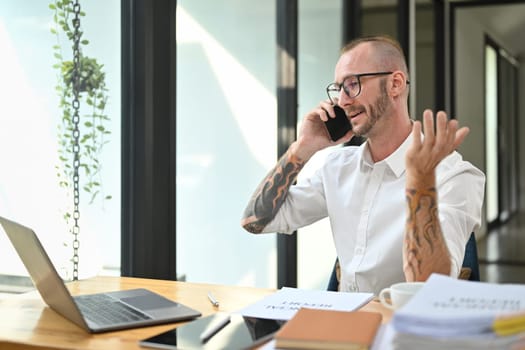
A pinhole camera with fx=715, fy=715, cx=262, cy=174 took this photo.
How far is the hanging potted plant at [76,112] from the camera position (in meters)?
2.10

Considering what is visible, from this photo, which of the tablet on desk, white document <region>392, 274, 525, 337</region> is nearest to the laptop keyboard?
the tablet on desk

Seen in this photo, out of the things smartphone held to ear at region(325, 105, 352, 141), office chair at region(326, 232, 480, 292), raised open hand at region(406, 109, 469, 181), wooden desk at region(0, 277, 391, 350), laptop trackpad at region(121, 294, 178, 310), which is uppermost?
smartphone held to ear at region(325, 105, 352, 141)

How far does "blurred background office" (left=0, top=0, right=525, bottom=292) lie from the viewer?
2.01 metres

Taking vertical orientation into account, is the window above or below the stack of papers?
above

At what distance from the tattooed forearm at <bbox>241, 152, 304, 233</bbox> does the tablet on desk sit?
867mm

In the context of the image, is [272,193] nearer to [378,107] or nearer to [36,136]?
[378,107]

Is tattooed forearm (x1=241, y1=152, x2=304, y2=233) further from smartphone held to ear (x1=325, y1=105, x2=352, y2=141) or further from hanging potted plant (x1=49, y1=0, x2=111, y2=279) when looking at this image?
hanging potted plant (x1=49, y1=0, x2=111, y2=279)

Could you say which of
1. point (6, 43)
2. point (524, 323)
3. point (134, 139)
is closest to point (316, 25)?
point (134, 139)

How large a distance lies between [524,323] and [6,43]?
1.54m

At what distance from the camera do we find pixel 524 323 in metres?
1.01

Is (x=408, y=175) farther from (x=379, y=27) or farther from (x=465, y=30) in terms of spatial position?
(x=465, y=30)

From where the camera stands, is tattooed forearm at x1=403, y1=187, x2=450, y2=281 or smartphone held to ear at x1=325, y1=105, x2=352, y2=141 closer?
tattooed forearm at x1=403, y1=187, x2=450, y2=281

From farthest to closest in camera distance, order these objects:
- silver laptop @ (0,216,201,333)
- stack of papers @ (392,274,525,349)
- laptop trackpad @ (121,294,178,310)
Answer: laptop trackpad @ (121,294,178,310)
silver laptop @ (0,216,201,333)
stack of papers @ (392,274,525,349)

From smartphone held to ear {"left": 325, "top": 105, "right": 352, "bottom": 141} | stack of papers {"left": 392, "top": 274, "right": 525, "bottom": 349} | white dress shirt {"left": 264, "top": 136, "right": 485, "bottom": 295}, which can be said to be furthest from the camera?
smartphone held to ear {"left": 325, "top": 105, "right": 352, "bottom": 141}
